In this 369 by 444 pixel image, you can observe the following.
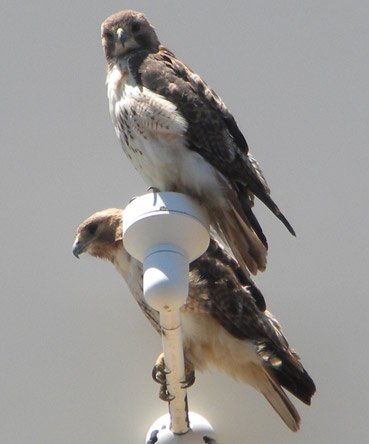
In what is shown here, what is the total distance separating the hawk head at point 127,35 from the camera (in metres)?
5.58

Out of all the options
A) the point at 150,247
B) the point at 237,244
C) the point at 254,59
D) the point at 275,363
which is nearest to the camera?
the point at 150,247

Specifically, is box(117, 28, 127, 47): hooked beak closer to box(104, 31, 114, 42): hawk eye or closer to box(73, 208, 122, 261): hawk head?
box(104, 31, 114, 42): hawk eye

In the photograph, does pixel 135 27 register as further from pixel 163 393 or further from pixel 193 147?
pixel 163 393

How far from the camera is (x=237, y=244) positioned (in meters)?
4.98

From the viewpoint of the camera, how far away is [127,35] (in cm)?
560

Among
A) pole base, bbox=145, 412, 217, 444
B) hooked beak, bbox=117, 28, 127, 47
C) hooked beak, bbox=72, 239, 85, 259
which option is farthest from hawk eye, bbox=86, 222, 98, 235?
pole base, bbox=145, 412, 217, 444

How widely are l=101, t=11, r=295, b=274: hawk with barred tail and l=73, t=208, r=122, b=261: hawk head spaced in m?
0.53

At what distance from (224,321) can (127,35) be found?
114 cm

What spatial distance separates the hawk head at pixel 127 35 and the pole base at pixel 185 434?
1.40 metres

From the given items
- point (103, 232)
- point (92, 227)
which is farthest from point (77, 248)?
point (103, 232)

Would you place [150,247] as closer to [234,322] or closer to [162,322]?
[162,322]

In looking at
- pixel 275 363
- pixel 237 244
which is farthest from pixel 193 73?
pixel 275 363

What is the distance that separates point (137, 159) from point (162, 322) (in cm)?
94

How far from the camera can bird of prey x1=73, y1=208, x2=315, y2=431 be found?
538 cm
